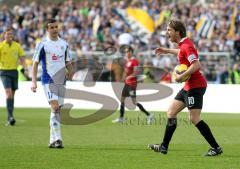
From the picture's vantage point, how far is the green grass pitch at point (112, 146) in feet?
38.5

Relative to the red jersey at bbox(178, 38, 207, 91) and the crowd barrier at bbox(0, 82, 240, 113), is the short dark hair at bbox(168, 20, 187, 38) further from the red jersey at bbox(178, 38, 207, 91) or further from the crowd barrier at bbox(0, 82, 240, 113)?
the crowd barrier at bbox(0, 82, 240, 113)

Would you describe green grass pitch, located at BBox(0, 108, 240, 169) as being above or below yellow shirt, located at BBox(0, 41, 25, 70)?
below

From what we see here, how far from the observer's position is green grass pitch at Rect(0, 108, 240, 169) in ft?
38.5

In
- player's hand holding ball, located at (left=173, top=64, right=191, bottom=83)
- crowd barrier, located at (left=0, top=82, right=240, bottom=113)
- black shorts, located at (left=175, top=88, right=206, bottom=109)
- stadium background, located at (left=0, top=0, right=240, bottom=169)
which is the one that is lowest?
crowd barrier, located at (left=0, top=82, right=240, bottom=113)

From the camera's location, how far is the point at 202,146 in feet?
47.7

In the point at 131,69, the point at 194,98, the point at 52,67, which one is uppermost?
the point at 52,67

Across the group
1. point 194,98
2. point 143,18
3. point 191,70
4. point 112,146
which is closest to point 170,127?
point 194,98

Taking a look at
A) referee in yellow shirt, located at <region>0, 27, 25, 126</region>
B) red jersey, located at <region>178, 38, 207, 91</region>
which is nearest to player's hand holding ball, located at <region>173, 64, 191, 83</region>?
red jersey, located at <region>178, 38, 207, 91</region>

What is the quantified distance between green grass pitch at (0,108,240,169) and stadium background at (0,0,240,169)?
16 millimetres

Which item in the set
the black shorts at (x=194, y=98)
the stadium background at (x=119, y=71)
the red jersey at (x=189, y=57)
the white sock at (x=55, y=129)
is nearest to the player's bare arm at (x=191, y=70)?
the red jersey at (x=189, y=57)

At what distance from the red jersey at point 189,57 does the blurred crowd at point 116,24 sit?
16.4m

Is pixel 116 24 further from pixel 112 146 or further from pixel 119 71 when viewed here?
pixel 112 146

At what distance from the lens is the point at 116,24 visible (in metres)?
33.3

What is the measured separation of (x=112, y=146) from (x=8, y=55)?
595cm
